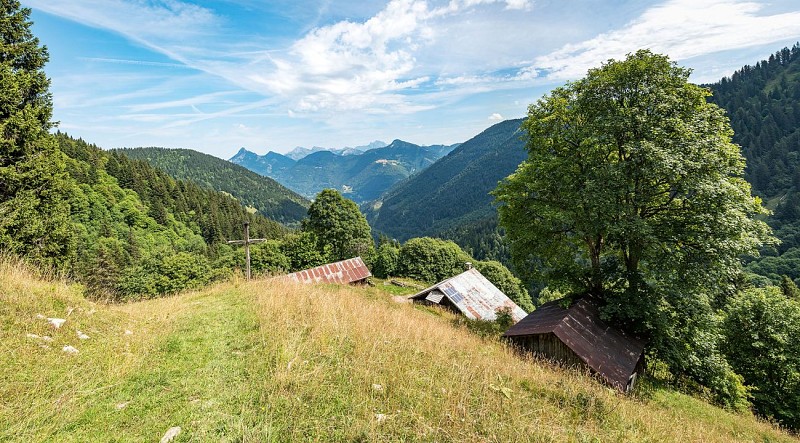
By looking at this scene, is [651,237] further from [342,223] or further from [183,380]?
[342,223]

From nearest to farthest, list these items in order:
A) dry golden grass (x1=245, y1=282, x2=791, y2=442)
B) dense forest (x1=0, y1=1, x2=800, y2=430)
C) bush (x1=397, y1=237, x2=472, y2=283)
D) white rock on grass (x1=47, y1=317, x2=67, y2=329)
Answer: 1. dry golden grass (x1=245, y1=282, x2=791, y2=442)
2. white rock on grass (x1=47, y1=317, x2=67, y2=329)
3. dense forest (x1=0, y1=1, x2=800, y2=430)
4. bush (x1=397, y1=237, x2=472, y2=283)

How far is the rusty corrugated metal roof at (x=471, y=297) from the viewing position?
110 feet

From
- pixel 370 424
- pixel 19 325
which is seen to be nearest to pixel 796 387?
pixel 370 424

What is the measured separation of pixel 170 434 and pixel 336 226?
52.0 meters

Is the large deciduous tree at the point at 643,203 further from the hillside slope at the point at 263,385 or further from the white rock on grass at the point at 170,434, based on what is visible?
the white rock on grass at the point at 170,434

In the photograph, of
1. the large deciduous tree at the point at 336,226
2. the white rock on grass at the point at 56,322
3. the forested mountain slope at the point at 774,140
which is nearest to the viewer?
the white rock on grass at the point at 56,322

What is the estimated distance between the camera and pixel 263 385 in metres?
6.20

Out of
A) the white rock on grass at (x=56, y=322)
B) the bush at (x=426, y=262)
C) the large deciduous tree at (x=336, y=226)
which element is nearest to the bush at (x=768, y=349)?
the white rock on grass at (x=56, y=322)

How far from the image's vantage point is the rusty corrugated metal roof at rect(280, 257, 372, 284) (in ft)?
128

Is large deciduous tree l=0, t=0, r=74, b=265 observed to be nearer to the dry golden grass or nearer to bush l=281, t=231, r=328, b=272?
the dry golden grass

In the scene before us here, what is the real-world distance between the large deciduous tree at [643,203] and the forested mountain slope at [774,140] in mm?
109531

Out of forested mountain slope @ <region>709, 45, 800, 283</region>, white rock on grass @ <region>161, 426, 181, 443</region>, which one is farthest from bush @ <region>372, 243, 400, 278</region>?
forested mountain slope @ <region>709, 45, 800, 283</region>

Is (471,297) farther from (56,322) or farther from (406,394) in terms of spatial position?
Result: (56,322)

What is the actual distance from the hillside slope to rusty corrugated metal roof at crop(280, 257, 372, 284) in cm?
2911
